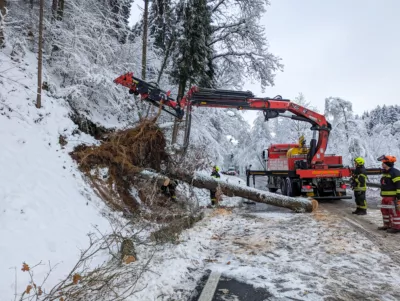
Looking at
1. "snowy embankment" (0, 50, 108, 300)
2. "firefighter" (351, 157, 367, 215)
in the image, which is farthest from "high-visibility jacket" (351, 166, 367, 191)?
"snowy embankment" (0, 50, 108, 300)

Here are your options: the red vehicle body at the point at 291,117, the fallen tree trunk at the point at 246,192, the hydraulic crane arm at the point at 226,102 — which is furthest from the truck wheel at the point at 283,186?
the fallen tree trunk at the point at 246,192

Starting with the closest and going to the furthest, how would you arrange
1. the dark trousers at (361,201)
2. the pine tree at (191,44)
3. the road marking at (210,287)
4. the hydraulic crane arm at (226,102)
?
the road marking at (210,287), the dark trousers at (361,201), the hydraulic crane arm at (226,102), the pine tree at (191,44)

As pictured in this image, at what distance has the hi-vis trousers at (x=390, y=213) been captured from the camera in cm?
635

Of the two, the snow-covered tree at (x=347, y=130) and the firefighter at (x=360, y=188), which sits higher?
the snow-covered tree at (x=347, y=130)

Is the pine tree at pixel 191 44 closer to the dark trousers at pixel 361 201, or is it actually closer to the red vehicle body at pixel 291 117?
the red vehicle body at pixel 291 117

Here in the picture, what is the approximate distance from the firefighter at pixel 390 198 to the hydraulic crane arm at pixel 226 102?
15.3 feet

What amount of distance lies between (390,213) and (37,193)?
7378 mm

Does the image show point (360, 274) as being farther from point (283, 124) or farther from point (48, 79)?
point (283, 124)

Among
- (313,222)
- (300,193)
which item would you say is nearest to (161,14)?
(300,193)

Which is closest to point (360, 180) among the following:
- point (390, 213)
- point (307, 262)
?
point (390, 213)

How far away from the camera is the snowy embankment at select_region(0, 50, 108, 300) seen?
3.84 meters

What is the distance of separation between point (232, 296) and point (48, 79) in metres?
9.41

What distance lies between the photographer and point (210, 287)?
12.4ft

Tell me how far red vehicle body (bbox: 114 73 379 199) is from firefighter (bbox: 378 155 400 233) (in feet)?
13.8
